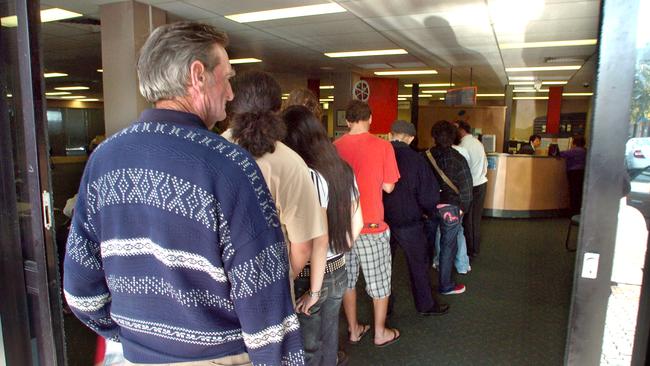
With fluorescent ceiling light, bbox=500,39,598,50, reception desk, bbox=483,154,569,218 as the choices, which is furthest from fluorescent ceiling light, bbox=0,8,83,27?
reception desk, bbox=483,154,569,218

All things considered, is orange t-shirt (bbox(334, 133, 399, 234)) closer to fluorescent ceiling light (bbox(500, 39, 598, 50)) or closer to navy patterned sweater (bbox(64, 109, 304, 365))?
navy patterned sweater (bbox(64, 109, 304, 365))

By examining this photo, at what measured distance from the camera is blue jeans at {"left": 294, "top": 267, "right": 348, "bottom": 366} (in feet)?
5.94

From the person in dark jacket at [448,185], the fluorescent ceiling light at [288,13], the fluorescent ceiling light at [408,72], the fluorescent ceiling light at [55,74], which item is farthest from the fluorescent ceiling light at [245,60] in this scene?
the person in dark jacket at [448,185]

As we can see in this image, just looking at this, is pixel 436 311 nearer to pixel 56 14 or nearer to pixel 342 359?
pixel 342 359

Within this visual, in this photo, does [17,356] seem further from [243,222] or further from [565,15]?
[565,15]

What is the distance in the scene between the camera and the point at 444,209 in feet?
11.7

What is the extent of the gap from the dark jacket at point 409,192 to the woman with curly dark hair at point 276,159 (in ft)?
4.79

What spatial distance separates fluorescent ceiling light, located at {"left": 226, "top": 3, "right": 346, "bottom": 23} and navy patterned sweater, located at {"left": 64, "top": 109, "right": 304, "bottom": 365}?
4.18 m

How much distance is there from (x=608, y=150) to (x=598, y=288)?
1.17ft

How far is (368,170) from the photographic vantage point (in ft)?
8.47

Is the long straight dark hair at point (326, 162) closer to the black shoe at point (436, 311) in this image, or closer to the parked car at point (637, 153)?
the parked car at point (637, 153)

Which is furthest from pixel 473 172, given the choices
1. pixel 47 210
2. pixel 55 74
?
pixel 55 74

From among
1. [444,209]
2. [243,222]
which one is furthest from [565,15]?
[243,222]

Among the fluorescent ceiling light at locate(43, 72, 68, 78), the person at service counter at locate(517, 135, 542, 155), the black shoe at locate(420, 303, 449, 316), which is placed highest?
the fluorescent ceiling light at locate(43, 72, 68, 78)
